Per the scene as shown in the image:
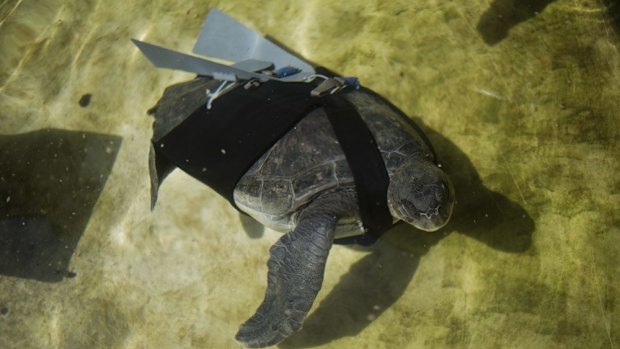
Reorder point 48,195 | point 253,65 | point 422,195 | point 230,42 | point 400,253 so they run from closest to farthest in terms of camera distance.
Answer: point 422,195 < point 400,253 < point 253,65 < point 230,42 < point 48,195

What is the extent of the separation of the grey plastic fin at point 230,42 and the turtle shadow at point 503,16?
5.06ft

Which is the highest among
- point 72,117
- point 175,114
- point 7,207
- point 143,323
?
point 175,114

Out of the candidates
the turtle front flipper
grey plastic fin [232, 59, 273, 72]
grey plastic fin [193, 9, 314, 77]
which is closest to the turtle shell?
the turtle front flipper

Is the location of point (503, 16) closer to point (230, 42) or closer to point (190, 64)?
point (230, 42)

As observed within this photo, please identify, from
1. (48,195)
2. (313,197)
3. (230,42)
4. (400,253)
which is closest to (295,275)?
(313,197)

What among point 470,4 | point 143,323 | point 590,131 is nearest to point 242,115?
point 143,323

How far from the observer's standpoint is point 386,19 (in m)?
4.01

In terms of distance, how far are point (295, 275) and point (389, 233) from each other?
0.89 m

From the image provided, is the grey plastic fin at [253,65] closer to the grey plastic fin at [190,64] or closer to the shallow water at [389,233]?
the grey plastic fin at [190,64]

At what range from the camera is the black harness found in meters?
2.96

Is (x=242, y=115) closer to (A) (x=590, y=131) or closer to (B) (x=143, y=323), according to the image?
Answer: (B) (x=143, y=323)

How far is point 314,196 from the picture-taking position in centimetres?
307

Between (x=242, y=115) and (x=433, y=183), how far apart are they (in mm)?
1347

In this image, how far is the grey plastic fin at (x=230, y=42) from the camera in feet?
12.2
